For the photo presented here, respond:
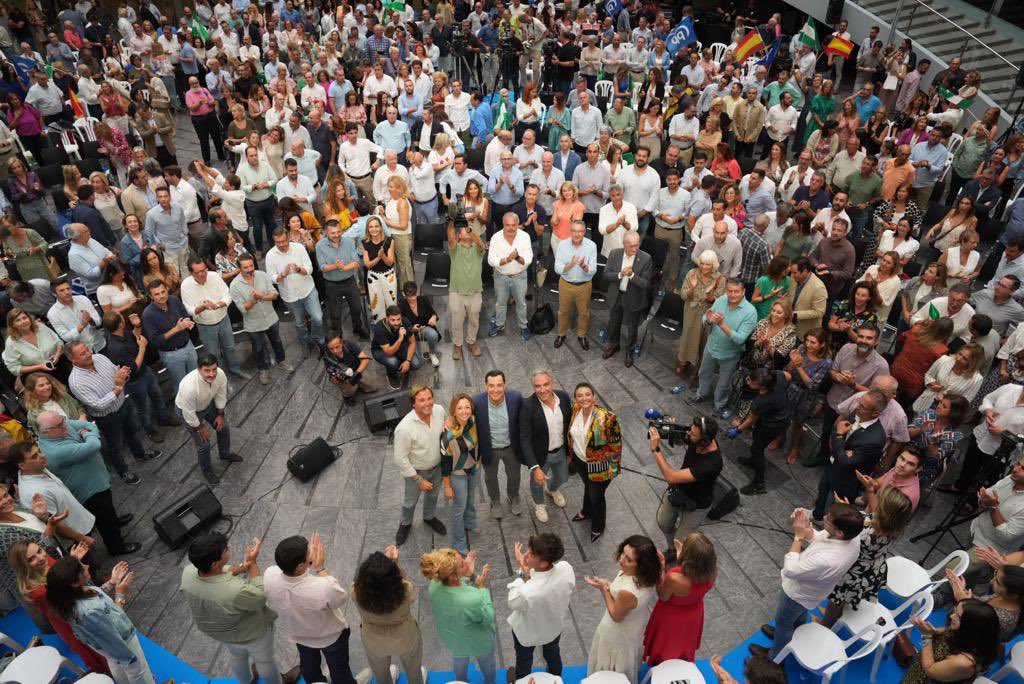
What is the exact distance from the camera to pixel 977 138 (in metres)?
8.64

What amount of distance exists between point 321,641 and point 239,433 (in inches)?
122

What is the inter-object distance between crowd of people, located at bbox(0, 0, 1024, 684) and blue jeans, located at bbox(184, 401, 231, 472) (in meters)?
0.05

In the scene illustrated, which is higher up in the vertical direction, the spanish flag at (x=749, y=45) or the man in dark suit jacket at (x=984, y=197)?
the spanish flag at (x=749, y=45)

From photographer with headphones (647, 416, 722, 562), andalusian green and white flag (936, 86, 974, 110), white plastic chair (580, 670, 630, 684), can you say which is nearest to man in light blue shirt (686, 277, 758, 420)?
photographer with headphones (647, 416, 722, 562)

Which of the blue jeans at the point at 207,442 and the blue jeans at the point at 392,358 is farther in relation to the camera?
the blue jeans at the point at 392,358

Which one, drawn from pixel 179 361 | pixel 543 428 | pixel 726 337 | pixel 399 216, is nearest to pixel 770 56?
pixel 399 216

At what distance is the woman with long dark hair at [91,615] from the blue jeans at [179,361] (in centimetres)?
265

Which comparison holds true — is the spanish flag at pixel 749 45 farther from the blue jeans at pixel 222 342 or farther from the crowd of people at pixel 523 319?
the blue jeans at pixel 222 342

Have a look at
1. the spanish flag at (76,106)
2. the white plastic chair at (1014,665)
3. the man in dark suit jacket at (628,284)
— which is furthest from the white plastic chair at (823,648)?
the spanish flag at (76,106)

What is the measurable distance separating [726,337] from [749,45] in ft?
28.0

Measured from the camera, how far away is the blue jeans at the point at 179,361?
613 centimetres

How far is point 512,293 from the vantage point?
24.8ft

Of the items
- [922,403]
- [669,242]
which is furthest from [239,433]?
[922,403]

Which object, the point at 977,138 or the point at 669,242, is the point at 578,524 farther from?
the point at 977,138
